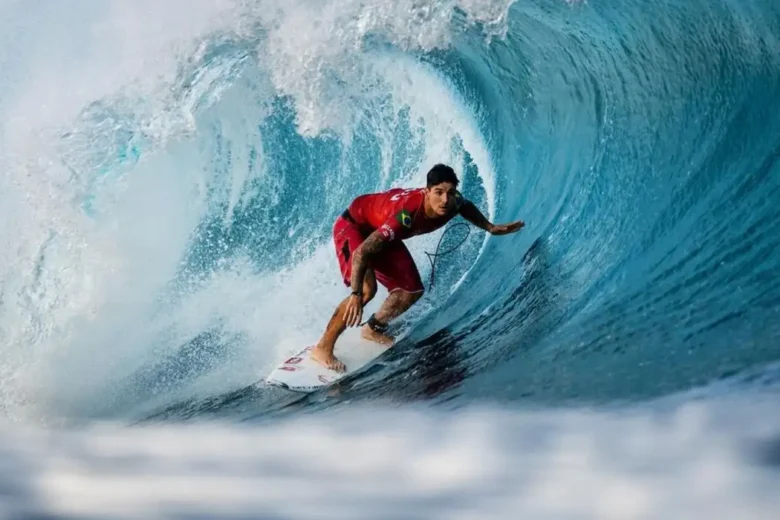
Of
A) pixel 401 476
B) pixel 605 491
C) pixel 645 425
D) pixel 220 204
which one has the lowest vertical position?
pixel 605 491

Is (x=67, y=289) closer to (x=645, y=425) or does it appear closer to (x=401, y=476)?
(x=401, y=476)

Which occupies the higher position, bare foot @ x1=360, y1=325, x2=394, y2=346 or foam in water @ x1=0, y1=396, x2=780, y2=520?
bare foot @ x1=360, y1=325, x2=394, y2=346

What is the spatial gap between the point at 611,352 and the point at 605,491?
857 mm

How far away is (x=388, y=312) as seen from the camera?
352 centimetres

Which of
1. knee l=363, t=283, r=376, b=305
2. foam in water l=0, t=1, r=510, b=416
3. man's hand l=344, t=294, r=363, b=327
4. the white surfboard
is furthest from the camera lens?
foam in water l=0, t=1, r=510, b=416

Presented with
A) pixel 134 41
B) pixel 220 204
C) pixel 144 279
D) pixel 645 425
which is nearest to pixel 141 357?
pixel 144 279

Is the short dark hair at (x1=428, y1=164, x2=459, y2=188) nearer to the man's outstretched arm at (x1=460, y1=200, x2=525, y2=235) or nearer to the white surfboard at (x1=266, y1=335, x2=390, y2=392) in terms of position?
the man's outstretched arm at (x1=460, y1=200, x2=525, y2=235)

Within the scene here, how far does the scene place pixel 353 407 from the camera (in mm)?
2910

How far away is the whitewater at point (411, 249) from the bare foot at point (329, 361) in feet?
0.66

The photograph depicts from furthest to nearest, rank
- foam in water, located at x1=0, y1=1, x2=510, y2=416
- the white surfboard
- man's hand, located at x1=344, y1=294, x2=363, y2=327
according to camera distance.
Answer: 1. foam in water, located at x1=0, y1=1, x2=510, y2=416
2. the white surfboard
3. man's hand, located at x1=344, y1=294, x2=363, y2=327

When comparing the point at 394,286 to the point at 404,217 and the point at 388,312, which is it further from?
the point at 404,217

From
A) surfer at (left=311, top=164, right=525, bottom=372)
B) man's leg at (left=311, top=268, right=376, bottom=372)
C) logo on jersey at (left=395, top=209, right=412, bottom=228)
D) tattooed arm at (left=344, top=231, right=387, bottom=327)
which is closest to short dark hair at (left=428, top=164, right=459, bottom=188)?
surfer at (left=311, top=164, right=525, bottom=372)

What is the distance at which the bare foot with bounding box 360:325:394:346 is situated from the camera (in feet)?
11.6

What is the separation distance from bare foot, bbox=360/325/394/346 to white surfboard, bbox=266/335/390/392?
0.02m
